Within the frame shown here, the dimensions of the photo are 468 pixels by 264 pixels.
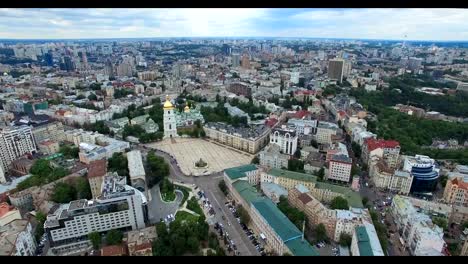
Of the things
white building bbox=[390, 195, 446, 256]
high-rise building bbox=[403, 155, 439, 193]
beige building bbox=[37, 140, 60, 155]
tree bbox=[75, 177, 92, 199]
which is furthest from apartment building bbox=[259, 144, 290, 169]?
beige building bbox=[37, 140, 60, 155]

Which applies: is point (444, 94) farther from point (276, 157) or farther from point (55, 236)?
point (55, 236)

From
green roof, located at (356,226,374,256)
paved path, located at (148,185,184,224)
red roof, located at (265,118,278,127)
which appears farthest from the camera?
red roof, located at (265,118,278,127)

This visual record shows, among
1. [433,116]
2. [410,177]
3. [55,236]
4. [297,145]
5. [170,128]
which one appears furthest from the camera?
[433,116]

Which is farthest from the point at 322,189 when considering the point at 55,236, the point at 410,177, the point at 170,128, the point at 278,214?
the point at 170,128

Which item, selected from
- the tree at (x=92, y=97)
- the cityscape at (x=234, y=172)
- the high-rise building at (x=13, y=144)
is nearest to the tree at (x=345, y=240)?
the cityscape at (x=234, y=172)

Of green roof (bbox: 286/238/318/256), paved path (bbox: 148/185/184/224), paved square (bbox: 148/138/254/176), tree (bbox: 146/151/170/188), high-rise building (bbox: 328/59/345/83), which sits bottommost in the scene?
paved square (bbox: 148/138/254/176)

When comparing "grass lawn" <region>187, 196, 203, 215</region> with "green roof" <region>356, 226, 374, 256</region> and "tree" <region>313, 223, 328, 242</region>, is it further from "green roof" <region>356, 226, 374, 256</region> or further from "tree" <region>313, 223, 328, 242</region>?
"green roof" <region>356, 226, 374, 256</region>

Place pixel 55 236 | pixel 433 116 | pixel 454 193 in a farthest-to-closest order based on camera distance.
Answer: pixel 433 116
pixel 454 193
pixel 55 236
